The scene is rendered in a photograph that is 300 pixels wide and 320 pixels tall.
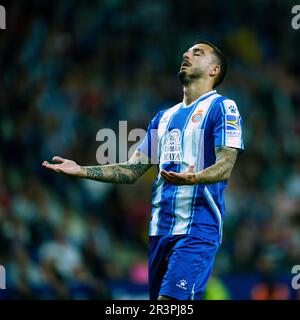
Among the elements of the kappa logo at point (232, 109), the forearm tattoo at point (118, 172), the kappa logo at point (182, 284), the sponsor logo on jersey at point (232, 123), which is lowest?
the kappa logo at point (182, 284)

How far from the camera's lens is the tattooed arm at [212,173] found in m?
4.79

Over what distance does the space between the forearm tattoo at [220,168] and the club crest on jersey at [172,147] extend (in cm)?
37

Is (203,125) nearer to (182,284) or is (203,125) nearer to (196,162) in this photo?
(196,162)

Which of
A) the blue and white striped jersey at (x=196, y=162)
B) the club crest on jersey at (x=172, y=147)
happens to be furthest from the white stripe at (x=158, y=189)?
the club crest on jersey at (x=172, y=147)

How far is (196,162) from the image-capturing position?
543 centimetres

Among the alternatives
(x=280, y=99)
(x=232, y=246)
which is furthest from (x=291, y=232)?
(x=280, y=99)

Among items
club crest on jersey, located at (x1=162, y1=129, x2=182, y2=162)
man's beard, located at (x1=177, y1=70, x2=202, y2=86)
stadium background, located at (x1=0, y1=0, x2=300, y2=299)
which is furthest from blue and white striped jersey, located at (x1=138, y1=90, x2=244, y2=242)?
stadium background, located at (x1=0, y1=0, x2=300, y2=299)

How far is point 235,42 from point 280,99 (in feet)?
4.88

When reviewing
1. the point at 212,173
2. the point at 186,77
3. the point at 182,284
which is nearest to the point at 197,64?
the point at 186,77

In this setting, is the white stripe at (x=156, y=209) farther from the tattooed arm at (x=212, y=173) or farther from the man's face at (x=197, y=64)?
the man's face at (x=197, y=64)

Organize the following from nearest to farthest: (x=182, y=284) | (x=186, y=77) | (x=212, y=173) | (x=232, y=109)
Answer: (x=212, y=173) < (x=182, y=284) < (x=232, y=109) < (x=186, y=77)

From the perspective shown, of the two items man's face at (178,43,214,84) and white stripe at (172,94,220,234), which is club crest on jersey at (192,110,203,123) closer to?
white stripe at (172,94,220,234)

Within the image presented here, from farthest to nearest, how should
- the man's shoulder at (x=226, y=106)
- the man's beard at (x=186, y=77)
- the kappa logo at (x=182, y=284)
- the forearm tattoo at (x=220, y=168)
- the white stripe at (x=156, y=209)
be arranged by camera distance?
the man's beard at (x=186, y=77) → the white stripe at (x=156, y=209) → the man's shoulder at (x=226, y=106) → the kappa logo at (x=182, y=284) → the forearm tattoo at (x=220, y=168)

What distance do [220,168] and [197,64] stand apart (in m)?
1.04
